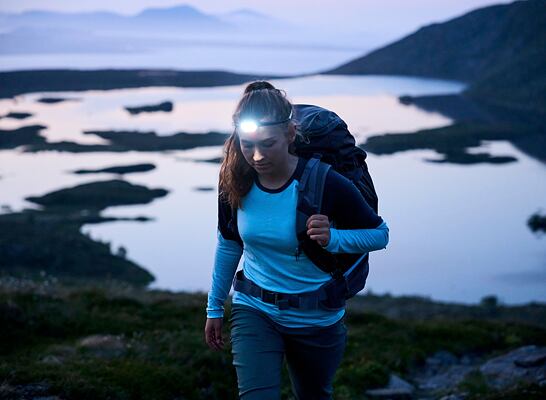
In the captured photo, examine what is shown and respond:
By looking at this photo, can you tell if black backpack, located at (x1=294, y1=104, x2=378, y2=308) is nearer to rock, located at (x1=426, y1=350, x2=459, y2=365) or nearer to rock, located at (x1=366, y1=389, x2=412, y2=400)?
rock, located at (x1=366, y1=389, x2=412, y2=400)

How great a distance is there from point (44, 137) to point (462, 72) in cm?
10508

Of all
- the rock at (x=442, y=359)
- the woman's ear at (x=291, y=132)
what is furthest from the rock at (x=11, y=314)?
the woman's ear at (x=291, y=132)

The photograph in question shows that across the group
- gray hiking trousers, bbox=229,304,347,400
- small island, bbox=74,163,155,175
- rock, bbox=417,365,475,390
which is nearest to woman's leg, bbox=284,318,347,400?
gray hiking trousers, bbox=229,304,347,400

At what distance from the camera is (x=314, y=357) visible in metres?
4.08

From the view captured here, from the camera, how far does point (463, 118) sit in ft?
399

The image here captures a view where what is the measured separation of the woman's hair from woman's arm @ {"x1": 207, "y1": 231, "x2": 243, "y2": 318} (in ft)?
1.00

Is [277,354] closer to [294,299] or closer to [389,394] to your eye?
[294,299]

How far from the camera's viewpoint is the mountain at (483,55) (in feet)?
463

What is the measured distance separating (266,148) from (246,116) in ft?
0.64

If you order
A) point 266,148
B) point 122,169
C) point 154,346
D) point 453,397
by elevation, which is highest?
point 266,148

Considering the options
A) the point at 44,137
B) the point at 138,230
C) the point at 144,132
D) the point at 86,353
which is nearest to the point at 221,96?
the point at 144,132

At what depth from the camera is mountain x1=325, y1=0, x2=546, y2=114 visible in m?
141

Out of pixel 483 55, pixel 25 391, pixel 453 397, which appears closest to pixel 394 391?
pixel 453 397

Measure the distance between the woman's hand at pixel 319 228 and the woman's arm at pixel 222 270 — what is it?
631mm
